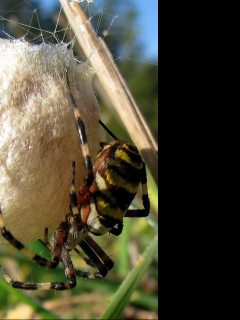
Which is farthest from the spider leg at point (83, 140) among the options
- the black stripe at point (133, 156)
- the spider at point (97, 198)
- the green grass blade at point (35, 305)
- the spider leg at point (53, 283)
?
the green grass blade at point (35, 305)

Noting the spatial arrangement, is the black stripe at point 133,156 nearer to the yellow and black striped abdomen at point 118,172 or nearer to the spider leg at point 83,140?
the yellow and black striped abdomen at point 118,172

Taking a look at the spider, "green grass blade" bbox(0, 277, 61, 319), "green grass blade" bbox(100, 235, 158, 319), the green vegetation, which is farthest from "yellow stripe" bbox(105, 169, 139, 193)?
"green grass blade" bbox(0, 277, 61, 319)
